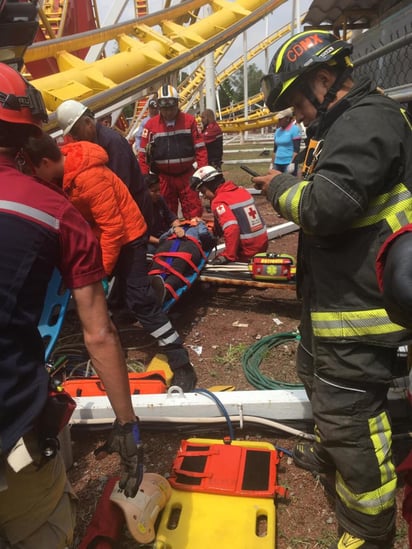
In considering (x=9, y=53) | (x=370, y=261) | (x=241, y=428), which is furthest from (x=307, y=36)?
(x=241, y=428)

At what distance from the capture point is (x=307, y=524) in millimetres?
2191

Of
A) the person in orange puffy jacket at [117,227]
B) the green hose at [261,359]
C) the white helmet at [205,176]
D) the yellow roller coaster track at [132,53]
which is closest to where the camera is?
the person in orange puffy jacket at [117,227]

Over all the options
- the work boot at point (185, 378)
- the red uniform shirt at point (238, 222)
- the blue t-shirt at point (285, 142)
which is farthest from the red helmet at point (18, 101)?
the blue t-shirt at point (285, 142)

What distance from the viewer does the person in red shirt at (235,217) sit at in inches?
180

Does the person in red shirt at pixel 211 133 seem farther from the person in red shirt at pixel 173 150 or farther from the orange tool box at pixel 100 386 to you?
the orange tool box at pixel 100 386

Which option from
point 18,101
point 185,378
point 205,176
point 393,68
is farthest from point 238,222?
point 393,68

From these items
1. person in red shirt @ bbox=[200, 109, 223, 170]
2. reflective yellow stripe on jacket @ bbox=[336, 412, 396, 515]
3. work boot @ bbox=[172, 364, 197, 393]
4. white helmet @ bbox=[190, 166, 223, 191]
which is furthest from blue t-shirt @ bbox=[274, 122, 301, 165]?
reflective yellow stripe on jacket @ bbox=[336, 412, 396, 515]

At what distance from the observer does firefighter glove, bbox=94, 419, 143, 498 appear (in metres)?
1.57

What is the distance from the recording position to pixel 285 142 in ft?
31.2

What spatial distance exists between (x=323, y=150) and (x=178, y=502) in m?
1.90

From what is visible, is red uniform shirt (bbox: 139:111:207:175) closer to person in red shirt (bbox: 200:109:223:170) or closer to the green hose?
the green hose

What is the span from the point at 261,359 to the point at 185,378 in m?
0.73

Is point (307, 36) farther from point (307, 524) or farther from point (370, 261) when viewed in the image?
point (307, 524)

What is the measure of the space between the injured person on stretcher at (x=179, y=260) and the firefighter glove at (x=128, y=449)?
2.35 m
